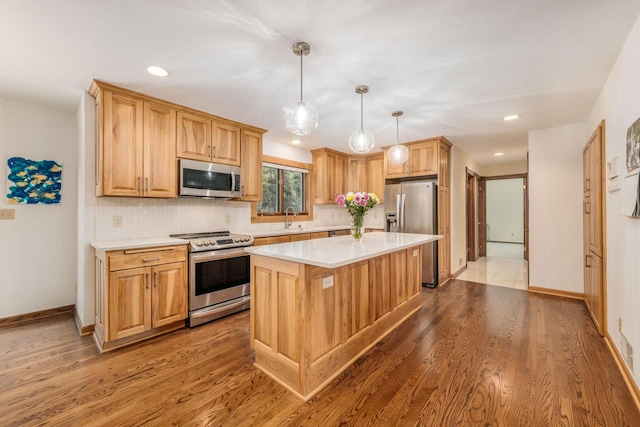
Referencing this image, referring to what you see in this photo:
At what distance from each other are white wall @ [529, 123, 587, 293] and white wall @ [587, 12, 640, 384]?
1.37 m

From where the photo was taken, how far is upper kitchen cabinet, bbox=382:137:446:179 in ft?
14.5

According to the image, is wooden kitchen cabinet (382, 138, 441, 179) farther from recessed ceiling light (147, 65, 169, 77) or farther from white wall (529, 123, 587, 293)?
recessed ceiling light (147, 65, 169, 77)

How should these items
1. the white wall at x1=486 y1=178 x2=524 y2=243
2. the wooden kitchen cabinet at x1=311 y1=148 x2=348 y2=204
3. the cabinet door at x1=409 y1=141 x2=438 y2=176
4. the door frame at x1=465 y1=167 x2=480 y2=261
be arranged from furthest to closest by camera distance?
the white wall at x1=486 y1=178 x2=524 y2=243
the door frame at x1=465 y1=167 x2=480 y2=261
the wooden kitchen cabinet at x1=311 y1=148 x2=348 y2=204
the cabinet door at x1=409 y1=141 x2=438 y2=176

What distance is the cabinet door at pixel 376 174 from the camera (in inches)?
211

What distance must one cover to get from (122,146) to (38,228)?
1573 mm

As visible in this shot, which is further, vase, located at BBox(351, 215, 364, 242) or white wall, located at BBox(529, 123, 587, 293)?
white wall, located at BBox(529, 123, 587, 293)

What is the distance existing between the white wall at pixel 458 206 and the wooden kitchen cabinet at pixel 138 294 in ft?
14.1

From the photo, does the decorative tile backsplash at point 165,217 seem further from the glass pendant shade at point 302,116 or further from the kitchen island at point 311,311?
the glass pendant shade at point 302,116

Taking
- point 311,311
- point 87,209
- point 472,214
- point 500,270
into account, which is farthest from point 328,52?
point 472,214

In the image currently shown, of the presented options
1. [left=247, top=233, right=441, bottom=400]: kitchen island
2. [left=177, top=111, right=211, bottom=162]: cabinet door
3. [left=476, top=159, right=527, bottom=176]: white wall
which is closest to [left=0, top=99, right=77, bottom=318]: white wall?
[left=177, top=111, right=211, bottom=162]: cabinet door

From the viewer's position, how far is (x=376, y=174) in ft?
17.9

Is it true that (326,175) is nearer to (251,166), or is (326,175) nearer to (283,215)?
(283,215)

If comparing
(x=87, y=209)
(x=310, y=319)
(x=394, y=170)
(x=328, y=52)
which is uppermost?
(x=328, y=52)

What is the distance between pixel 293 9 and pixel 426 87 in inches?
60.4
